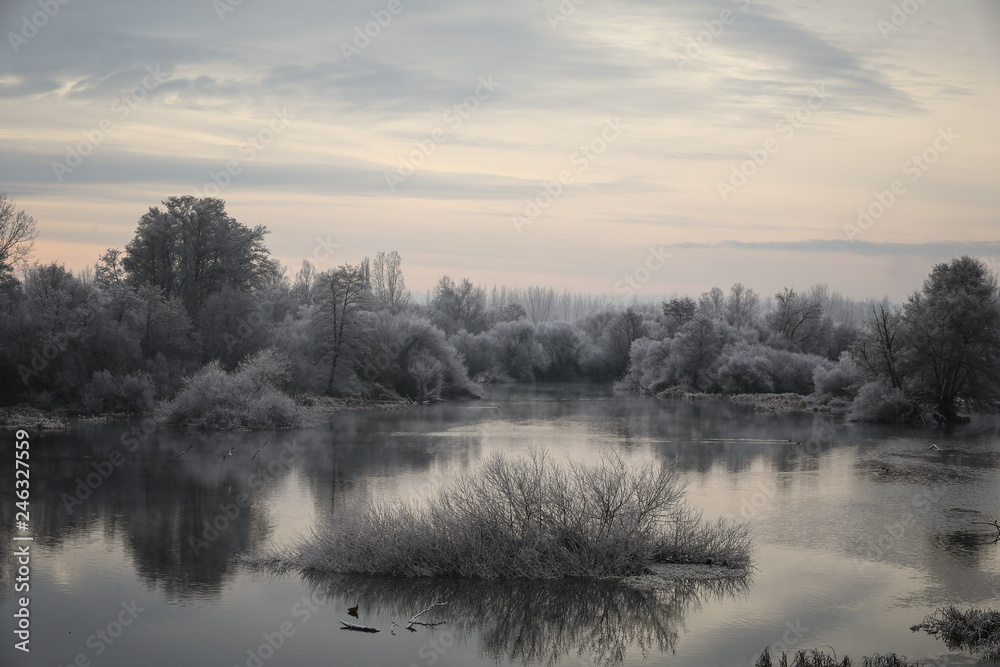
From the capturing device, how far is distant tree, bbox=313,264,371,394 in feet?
158

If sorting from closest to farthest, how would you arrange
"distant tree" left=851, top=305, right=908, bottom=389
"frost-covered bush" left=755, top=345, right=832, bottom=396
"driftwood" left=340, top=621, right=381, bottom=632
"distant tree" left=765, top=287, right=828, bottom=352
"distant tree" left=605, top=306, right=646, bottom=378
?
1. "driftwood" left=340, top=621, right=381, bottom=632
2. "distant tree" left=851, top=305, right=908, bottom=389
3. "frost-covered bush" left=755, top=345, right=832, bottom=396
4. "distant tree" left=765, top=287, right=828, bottom=352
5. "distant tree" left=605, top=306, right=646, bottom=378

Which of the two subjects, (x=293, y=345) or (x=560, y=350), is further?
(x=560, y=350)

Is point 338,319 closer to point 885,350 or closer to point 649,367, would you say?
point 649,367

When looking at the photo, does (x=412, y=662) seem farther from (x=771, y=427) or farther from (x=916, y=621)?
(x=771, y=427)

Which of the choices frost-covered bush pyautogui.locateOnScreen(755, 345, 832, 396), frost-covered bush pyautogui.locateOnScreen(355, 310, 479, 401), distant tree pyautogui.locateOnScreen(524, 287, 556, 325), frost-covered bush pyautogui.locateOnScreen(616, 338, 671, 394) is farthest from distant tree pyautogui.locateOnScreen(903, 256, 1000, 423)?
distant tree pyautogui.locateOnScreen(524, 287, 556, 325)

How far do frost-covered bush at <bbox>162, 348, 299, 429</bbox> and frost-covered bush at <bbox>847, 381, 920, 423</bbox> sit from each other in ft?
86.8

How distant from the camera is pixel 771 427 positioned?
39.8 m

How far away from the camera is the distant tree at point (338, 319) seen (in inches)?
1900

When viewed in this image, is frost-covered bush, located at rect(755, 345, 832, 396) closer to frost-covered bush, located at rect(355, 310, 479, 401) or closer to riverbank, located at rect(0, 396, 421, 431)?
frost-covered bush, located at rect(355, 310, 479, 401)

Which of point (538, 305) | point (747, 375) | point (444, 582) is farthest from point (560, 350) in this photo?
point (538, 305)

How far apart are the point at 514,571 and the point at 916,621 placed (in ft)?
21.6

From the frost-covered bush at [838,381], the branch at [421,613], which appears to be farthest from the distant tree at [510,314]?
the branch at [421,613]

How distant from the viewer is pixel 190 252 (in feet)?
158

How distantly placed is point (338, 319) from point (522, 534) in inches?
1376
